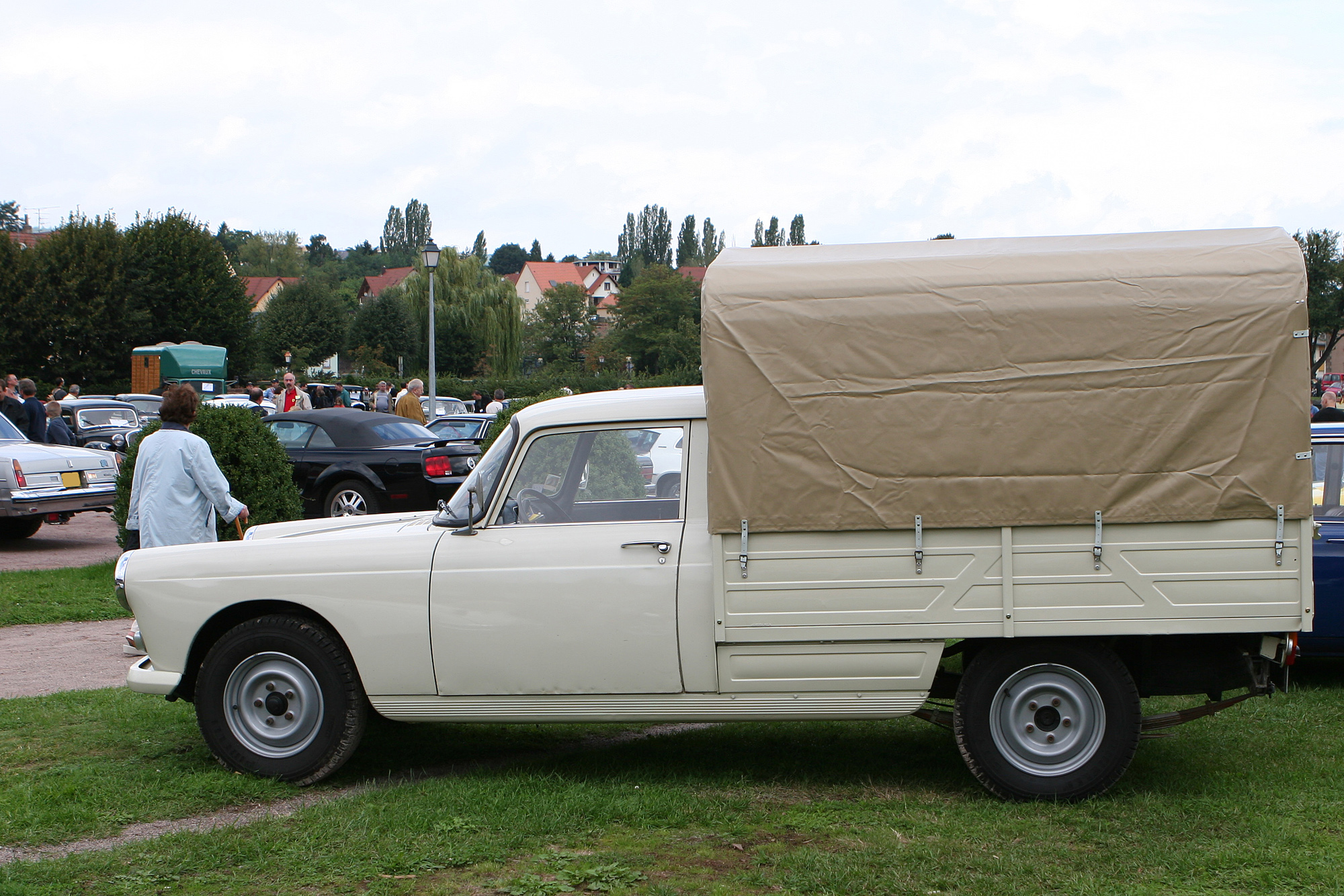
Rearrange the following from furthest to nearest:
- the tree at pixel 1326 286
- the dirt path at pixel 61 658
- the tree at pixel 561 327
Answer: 1. the tree at pixel 561 327
2. the tree at pixel 1326 286
3. the dirt path at pixel 61 658

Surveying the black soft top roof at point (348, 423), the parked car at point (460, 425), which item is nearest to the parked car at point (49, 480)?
the black soft top roof at point (348, 423)

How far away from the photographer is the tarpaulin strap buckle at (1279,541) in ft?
16.0

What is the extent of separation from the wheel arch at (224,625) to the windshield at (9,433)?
10.9m

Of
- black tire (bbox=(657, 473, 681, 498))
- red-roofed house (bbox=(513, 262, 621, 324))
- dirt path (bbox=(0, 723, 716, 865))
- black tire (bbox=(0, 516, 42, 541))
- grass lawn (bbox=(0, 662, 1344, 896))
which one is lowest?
dirt path (bbox=(0, 723, 716, 865))

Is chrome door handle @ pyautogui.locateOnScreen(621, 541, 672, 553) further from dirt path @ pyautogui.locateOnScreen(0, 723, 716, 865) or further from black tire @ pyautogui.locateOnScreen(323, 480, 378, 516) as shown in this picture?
black tire @ pyautogui.locateOnScreen(323, 480, 378, 516)

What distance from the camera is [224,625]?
18.8ft

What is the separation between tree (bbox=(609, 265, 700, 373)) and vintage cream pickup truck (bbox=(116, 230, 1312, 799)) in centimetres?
7618

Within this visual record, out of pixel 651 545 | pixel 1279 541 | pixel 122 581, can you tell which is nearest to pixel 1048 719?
pixel 1279 541

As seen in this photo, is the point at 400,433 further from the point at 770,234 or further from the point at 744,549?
the point at 770,234

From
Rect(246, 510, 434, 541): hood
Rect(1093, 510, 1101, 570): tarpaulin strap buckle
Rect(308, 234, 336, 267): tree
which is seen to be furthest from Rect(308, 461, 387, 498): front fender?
Rect(308, 234, 336, 267): tree

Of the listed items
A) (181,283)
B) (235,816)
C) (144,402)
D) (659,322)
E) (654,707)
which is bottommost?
(235,816)

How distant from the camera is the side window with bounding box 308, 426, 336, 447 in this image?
15656 mm

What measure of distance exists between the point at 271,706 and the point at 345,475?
32.8 feet

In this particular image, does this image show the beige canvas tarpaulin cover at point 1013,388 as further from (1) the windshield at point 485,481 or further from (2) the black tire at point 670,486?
(1) the windshield at point 485,481
